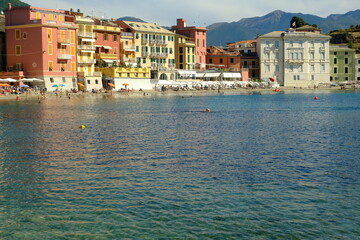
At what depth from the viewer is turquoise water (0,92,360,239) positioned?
1434cm

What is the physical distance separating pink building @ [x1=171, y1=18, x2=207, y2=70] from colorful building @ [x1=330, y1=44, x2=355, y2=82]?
33.0 metres

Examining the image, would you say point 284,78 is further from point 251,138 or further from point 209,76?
point 251,138

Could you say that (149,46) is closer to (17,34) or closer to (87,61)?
(87,61)

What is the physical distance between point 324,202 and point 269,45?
10440 centimetres

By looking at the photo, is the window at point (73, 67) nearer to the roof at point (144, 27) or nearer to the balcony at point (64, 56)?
the balcony at point (64, 56)

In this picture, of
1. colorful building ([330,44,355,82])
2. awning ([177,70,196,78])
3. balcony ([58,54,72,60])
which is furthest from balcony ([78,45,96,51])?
colorful building ([330,44,355,82])

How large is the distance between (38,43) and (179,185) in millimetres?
64978

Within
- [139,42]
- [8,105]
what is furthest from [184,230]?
[139,42]

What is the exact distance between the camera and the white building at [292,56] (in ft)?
387

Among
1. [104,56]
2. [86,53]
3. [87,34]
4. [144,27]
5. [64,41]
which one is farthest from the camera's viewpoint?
[144,27]

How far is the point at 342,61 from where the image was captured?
415ft

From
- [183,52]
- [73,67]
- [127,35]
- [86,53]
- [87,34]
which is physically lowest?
[73,67]

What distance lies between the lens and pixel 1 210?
52.4 feet

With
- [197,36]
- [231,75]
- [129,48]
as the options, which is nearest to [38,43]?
[129,48]
